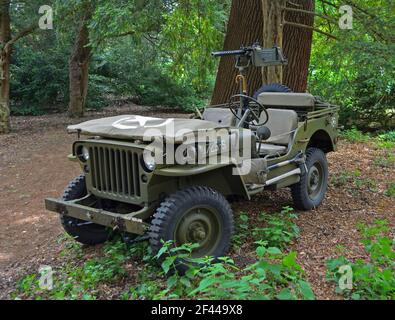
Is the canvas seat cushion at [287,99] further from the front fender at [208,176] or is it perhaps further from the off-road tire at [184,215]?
the off-road tire at [184,215]

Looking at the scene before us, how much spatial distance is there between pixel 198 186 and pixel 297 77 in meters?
5.50

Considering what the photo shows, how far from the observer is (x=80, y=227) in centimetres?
498

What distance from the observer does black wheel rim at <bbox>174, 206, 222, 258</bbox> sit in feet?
13.6

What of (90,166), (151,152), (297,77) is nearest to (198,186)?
(151,152)

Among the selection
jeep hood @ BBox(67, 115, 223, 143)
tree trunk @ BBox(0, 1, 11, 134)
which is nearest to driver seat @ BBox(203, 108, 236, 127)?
jeep hood @ BBox(67, 115, 223, 143)

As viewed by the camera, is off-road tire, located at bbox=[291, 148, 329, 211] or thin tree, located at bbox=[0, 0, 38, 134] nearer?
off-road tire, located at bbox=[291, 148, 329, 211]

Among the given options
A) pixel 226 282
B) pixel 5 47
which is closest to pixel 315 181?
pixel 226 282

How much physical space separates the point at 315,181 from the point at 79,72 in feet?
39.4

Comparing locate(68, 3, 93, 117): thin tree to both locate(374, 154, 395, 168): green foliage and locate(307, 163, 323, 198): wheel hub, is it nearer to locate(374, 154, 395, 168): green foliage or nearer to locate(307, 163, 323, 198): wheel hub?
locate(374, 154, 395, 168): green foliage

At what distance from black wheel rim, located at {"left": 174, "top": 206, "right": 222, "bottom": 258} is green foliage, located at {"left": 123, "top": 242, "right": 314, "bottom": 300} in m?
0.14

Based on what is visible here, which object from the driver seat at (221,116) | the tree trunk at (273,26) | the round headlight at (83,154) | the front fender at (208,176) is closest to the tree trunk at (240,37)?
the tree trunk at (273,26)

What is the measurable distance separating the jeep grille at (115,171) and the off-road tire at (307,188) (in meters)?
2.47

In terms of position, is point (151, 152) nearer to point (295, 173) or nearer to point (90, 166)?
point (90, 166)

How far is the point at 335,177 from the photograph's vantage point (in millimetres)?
7582
